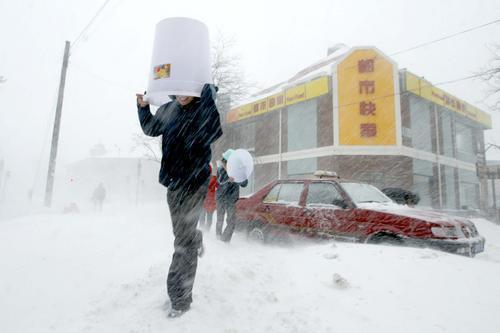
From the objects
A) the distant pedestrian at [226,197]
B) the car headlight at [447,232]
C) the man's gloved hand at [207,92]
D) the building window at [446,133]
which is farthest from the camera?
the building window at [446,133]

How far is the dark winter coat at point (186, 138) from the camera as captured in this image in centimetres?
224

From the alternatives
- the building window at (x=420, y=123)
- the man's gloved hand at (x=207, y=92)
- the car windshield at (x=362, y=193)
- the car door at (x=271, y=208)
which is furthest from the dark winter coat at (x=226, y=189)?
the building window at (x=420, y=123)

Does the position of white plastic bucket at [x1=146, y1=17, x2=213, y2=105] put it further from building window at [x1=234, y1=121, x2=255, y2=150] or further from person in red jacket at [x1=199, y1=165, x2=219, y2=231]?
building window at [x1=234, y1=121, x2=255, y2=150]

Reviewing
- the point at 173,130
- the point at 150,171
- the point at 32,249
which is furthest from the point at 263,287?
the point at 150,171

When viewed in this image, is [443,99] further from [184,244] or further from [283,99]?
[184,244]

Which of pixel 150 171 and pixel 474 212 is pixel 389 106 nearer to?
pixel 474 212

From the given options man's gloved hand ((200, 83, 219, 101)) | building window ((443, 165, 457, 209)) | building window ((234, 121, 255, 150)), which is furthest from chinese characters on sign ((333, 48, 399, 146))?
man's gloved hand ((200, 83, 219, 101))

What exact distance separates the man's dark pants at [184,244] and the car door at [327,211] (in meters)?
2.67

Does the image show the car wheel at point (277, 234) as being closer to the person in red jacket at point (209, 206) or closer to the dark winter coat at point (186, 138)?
the person in red jacket at point (209, 206)

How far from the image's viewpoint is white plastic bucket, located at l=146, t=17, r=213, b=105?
7.23ft

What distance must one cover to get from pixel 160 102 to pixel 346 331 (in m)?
2.16

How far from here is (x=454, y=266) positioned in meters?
2.71

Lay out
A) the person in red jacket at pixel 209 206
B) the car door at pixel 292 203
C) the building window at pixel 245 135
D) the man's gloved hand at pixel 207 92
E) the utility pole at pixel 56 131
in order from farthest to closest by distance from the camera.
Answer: the building window at pixel 245 135, the utility pole at pixel 56 131, the person in red jacket at pixel 209 206, the car door at pixel 292 203, the man's gloved hand at pixel 207 92

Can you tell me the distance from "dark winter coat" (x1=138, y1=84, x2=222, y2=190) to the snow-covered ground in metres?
0.89
